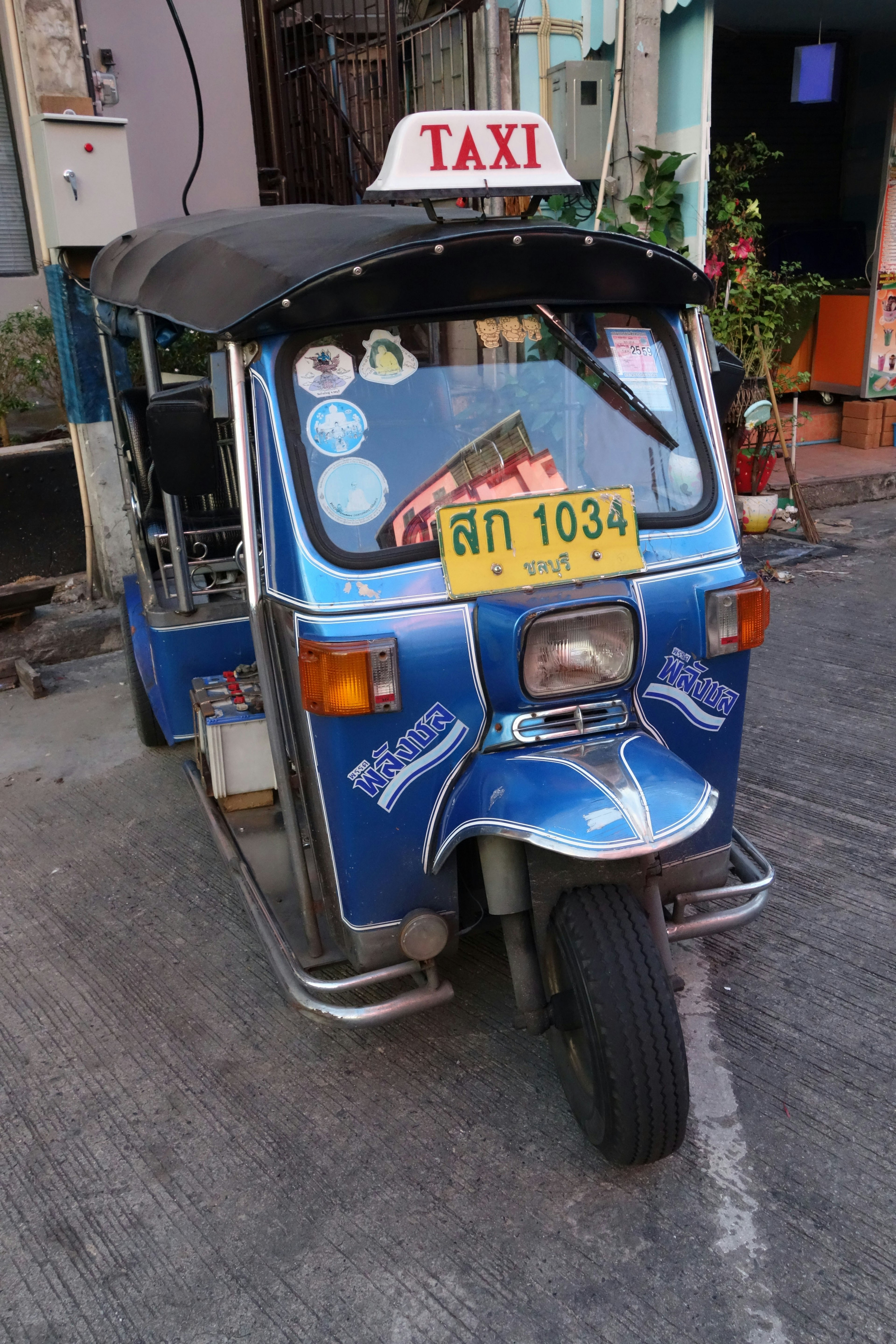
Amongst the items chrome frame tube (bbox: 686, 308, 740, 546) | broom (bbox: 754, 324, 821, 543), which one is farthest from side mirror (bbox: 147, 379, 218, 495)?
broom (bbox: 754, 324, 821, 543)

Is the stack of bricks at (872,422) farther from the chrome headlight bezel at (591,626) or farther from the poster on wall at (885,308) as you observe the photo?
the chrome headlight bezel at (591,626)

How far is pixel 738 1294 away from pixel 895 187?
992 centimetres

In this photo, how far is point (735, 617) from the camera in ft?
9.16

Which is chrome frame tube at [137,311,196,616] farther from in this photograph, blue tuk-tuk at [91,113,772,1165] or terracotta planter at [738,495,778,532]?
terracotta planter at [738,495,778,532]

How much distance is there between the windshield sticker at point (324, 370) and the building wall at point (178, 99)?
5159 millimetres

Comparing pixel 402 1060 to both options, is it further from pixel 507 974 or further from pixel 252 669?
pixel 252 669

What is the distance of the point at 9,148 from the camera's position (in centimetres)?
717

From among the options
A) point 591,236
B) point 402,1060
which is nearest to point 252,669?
point 402,1060

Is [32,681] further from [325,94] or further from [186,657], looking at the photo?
[325,94]

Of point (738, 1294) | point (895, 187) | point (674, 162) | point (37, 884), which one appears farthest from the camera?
point (895, 187)

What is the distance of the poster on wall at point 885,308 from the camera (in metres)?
9.53

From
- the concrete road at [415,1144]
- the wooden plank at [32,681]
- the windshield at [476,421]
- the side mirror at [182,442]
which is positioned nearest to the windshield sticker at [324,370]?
the windshield at [476,421]

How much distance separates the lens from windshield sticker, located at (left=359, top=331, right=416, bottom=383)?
2.67m

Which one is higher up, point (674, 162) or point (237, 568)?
point (674, 162)
